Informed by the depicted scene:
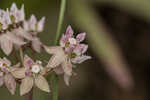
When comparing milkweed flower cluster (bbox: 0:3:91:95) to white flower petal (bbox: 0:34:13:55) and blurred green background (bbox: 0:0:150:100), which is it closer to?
white flower petal (bbox: 0:34:13:55)

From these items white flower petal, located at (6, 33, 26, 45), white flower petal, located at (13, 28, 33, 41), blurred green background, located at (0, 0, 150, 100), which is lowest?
blurred green background, located at (0, 0, 150, 100)

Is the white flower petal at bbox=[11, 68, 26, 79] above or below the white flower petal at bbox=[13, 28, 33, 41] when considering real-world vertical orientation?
below

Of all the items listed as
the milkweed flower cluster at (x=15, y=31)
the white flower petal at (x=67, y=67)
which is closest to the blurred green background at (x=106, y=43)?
the milkweed flower cluster at (x=15, y=31)

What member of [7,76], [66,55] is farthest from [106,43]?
[7,76]

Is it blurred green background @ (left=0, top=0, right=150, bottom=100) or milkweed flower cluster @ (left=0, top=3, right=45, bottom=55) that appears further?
blurred green background @ (left=0, top=0, right=150, bottom=100)

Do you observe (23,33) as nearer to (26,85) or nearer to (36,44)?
(36,44)

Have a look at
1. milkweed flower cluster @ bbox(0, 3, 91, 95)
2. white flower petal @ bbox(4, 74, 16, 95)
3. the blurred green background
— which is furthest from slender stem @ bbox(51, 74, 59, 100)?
the blurred green background
